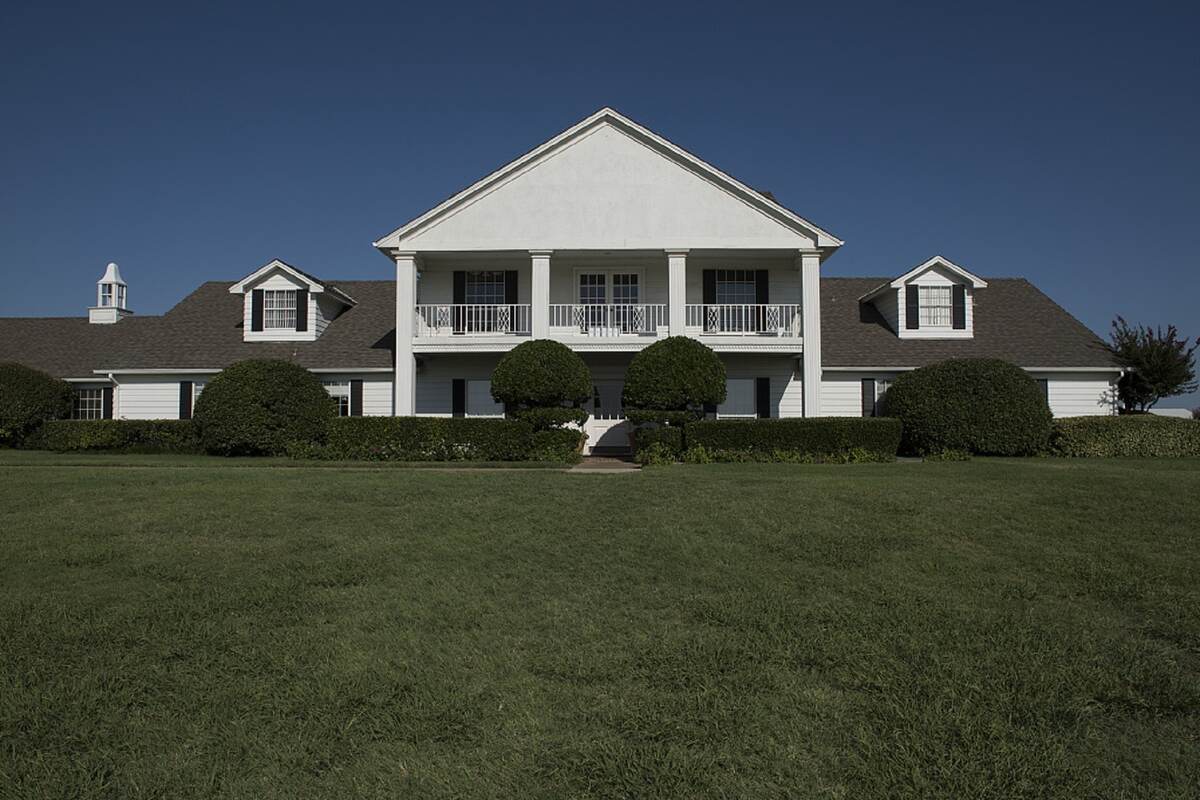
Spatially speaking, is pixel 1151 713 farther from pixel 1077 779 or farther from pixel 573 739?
pixel 573 739

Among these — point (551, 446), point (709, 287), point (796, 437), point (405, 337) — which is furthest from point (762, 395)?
point (405, 337)

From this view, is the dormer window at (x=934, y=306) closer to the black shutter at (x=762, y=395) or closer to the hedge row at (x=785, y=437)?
the black shutter at (x=762, y=395)

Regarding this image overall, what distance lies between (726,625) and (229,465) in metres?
13.8

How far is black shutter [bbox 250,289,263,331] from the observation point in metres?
25.5

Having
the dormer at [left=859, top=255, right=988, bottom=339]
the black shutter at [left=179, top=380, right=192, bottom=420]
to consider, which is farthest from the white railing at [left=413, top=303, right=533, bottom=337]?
the dormer at [left=859, top=255, right=988, bottom=339]

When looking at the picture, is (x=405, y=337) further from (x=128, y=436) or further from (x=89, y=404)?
(x=89, y=404)

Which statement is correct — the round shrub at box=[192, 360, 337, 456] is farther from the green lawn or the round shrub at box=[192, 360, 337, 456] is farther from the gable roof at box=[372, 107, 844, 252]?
the green lawn

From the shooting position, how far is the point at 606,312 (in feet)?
78.9

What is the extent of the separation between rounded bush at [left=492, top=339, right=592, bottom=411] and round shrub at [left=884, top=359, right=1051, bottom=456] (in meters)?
8.19

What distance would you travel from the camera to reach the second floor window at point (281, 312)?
2556 centimetres

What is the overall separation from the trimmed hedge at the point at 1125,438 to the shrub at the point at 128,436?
2234 cm

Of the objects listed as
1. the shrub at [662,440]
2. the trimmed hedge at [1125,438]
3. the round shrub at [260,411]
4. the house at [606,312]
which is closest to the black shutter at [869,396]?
the house at [606,312]

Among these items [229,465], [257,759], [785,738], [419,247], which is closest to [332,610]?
[257,759]

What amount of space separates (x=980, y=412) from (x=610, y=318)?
10.1m
